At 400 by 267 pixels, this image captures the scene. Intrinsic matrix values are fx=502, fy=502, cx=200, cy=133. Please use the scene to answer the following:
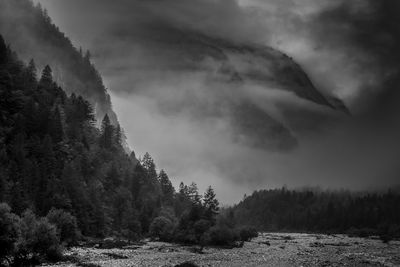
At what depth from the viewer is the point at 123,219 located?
149375 mm

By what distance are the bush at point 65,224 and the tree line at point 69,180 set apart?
19 cm

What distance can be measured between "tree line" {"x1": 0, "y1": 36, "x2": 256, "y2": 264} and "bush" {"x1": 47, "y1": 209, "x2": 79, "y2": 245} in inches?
7.6

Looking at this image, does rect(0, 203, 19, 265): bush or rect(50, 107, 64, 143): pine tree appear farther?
rect(50, 107, 64, 143): pine tree

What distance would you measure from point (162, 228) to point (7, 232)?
90.6m

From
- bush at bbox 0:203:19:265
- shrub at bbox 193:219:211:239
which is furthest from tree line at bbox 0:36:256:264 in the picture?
bush at bbox 0:203:19:265

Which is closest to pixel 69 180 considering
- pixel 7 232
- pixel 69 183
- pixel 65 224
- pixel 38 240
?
pixel 69 183

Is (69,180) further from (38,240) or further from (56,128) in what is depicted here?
(38,240)

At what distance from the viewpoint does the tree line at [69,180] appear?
4402 inches

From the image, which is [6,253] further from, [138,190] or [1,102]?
[138,190]

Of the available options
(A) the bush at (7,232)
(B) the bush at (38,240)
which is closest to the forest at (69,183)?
(B) the bush at (38,240)

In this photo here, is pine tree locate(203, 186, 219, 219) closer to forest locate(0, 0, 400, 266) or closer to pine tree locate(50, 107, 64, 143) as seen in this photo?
forest locate(0, 0, 400, 266)

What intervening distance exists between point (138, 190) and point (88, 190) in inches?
1597

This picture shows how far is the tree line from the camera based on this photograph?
4402 inches

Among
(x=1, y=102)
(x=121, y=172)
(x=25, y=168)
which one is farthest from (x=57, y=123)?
(x=121, y=172)
